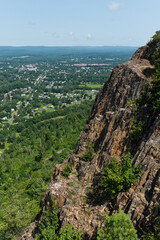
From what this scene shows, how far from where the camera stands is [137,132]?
102 feet

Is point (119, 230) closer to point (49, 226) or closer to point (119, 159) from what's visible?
point (49, 226)

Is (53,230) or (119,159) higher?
(119,159)

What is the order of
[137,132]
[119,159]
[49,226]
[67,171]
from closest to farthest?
[49,226]
[137,132]
[119,159]
[67,171]

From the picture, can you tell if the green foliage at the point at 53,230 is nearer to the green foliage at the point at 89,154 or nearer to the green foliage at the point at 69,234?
the green foliage at the point at 69,234

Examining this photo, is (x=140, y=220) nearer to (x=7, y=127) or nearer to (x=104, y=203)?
(x=104, y=203)

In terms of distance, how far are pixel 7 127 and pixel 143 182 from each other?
18658 centimetres

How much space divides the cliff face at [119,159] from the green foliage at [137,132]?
0.72 m

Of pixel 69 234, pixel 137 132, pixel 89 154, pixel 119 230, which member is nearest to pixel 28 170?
pixel 89 154

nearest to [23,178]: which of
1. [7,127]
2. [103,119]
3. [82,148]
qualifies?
[82,148]

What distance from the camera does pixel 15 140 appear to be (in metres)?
151

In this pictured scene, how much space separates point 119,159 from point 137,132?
616 cm

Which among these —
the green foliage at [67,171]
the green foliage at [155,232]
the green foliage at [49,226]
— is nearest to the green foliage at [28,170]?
the green foliage at [49,226]

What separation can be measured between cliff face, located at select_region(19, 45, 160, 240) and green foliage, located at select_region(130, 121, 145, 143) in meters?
0.72

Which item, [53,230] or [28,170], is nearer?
[53,230]
